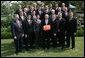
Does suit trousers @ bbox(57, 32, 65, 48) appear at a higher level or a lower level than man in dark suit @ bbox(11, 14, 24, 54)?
lower

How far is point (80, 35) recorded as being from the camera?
17.1 m

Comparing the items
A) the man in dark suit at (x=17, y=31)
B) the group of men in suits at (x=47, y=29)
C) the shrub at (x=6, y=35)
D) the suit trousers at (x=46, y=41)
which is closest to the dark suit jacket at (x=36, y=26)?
the group of men in suits at (x=47, y=29)

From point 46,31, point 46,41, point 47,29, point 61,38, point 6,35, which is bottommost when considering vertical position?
point 6,35

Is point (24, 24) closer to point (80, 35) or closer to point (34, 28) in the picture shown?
point (34, 28)

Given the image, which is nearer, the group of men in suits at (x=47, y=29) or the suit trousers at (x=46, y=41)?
the group of men in suits at (x=47, y=29)

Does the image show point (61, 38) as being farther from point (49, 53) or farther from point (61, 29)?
point (49, 53)

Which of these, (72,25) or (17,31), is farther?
(72,25)

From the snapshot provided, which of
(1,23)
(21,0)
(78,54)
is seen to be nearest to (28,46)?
(78,54)

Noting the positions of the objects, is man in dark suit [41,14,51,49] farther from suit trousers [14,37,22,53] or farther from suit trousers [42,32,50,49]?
suit trousers [14,37,22,53]

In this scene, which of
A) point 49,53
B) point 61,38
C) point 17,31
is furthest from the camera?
point 61,38

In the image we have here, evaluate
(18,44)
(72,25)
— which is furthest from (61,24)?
(18,44)

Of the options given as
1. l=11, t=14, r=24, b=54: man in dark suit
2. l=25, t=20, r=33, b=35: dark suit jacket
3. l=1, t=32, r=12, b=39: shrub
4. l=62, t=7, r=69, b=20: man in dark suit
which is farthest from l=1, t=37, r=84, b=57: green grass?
l=1, t=32, r=12, b=39: shrub

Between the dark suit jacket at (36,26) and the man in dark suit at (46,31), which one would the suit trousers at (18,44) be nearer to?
the dark suit jacket at (36,26)

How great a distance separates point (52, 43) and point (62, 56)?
194 cm
